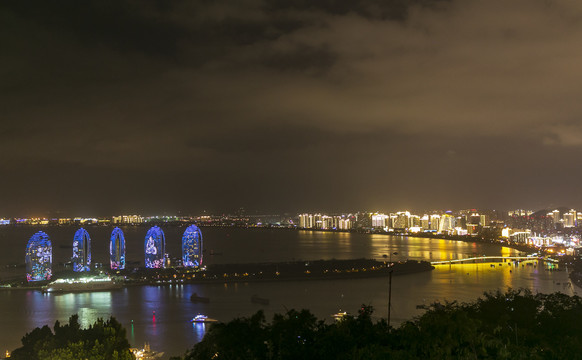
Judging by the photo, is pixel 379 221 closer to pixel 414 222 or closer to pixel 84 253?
pixel 414 222

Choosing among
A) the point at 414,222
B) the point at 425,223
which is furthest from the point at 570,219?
the point at 414,222

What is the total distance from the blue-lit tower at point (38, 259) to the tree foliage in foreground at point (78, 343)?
890 cm

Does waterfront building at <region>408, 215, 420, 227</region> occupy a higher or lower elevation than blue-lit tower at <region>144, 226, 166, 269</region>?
lower

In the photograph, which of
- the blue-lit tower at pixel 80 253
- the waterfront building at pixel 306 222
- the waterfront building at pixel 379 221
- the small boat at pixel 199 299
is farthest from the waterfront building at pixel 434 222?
the small boat at pixel 199 299

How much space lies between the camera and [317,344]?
2709mm

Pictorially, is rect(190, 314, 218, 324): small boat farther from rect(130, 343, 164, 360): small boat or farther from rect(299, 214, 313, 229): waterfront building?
rect(299, 214, 313, 229): waterfront building

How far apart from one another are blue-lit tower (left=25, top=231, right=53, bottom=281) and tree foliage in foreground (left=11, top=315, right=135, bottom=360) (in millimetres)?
8904

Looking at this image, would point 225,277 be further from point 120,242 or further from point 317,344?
point 317,344

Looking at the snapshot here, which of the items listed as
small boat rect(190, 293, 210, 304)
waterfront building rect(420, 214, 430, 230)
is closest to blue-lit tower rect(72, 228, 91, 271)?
small boat rect(190, 293, 210, 304)

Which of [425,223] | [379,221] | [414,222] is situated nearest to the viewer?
[425,223]

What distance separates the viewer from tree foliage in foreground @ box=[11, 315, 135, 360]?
11.7 feet

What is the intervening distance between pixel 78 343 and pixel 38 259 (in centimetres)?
1053

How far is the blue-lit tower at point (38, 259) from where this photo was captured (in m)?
12.8

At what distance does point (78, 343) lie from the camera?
3688mm
